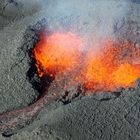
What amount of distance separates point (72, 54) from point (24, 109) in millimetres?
1967

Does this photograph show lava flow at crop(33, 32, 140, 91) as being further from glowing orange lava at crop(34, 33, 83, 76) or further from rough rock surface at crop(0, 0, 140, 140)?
rough rock surface at crop(0, 0, 140, 140)

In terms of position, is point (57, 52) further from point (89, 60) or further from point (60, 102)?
point (60, 102)

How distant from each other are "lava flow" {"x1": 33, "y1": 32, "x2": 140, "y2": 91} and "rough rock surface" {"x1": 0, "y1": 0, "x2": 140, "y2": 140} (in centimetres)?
36

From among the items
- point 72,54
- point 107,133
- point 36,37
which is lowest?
point 107,133

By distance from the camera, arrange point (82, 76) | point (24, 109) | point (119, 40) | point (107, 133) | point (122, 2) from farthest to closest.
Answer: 1. point (122, 2)
2. point (119, 40)
3. point (82, 76)
4. point (24, 109)
5. point (107, 133)

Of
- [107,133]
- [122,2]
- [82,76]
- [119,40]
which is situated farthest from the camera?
[122,2]

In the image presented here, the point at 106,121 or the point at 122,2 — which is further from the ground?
the point at 122,2

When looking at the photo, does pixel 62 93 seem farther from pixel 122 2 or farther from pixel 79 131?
pixel 122 2

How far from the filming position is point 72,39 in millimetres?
9562

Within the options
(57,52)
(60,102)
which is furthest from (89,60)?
(60,102)

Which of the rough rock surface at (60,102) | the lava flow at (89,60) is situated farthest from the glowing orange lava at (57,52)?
the rough rock surface at (60,102)

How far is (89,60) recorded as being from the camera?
9.10 m

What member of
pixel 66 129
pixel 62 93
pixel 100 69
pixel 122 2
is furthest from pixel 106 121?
pixel 122 2

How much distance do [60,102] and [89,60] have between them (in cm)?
171
